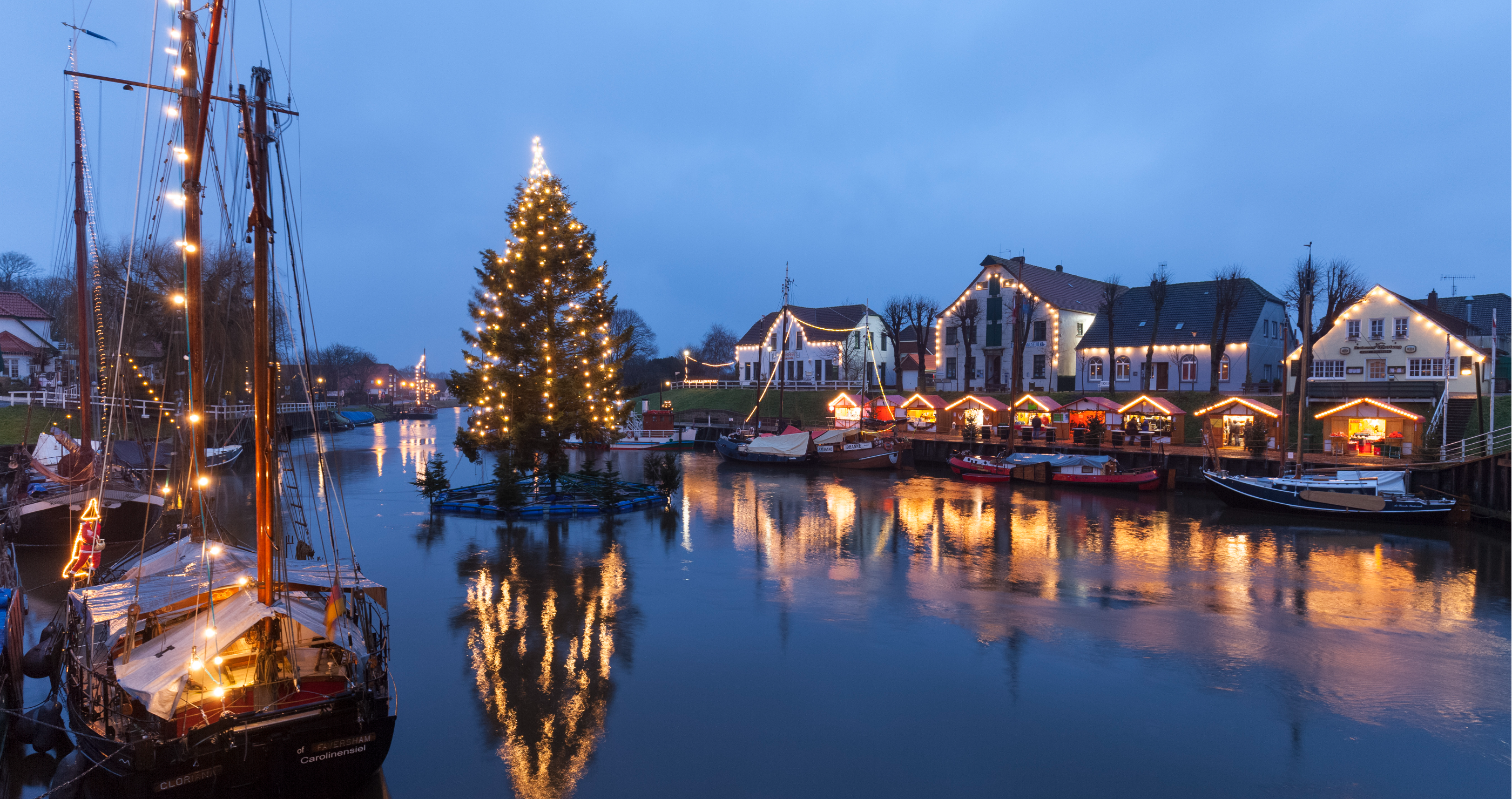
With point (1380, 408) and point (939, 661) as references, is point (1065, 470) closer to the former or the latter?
point (1380, 408)

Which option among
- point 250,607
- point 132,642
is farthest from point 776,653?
point 132,642

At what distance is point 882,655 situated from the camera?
13109mm

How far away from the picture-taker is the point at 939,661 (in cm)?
1288

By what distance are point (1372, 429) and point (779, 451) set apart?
91.3 ft

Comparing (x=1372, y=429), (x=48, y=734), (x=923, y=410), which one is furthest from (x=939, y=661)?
(x=923, y=410)

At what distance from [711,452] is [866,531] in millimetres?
29522

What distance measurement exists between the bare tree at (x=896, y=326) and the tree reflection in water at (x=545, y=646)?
39.1 m

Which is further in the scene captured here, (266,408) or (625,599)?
(625,599)

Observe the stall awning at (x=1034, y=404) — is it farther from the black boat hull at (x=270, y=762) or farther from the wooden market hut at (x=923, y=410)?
the black boat hull at (x=270, y=762)

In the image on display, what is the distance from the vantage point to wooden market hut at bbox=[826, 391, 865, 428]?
53594mm

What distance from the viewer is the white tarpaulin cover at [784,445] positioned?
43.2 metres

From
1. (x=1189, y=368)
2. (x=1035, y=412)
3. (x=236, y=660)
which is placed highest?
(x=1189, y=368)

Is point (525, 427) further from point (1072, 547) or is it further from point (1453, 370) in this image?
point (1453, 370)

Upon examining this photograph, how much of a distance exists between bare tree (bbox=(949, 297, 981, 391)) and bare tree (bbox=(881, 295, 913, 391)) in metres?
4.35
